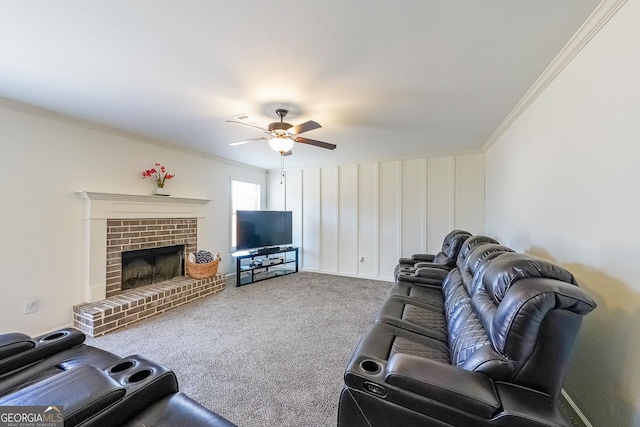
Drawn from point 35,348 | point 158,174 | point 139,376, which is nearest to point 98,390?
point 139,376

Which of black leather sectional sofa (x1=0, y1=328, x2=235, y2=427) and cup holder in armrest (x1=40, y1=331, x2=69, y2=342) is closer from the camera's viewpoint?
black leather sectional sofa (x1=0, y1=328, x2=235, y2=427)

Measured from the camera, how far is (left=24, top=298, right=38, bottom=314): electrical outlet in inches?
106

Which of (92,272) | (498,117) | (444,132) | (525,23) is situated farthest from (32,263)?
(498,117)

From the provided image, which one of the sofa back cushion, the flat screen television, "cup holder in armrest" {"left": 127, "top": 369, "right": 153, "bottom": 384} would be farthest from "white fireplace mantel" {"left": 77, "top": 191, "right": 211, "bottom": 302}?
the sofa back cushion

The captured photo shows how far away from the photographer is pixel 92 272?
10.3 ft

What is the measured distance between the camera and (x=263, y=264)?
5.18m

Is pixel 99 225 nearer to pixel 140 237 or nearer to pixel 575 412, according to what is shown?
pixel 140 237

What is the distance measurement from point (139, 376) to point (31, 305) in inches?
112

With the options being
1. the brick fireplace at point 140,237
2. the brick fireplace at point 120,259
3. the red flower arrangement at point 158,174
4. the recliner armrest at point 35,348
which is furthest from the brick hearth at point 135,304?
the recliner armrest at point 35,348

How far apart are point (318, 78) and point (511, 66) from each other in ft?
4.81

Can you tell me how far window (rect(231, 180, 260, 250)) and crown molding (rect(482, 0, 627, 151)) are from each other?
476 cm

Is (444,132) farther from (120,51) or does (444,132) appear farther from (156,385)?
(156,385)

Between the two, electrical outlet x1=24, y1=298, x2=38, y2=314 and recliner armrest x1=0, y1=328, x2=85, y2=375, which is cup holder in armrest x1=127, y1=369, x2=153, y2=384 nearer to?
recliner armrest x1=0, y1=328, x2=85, y2=375

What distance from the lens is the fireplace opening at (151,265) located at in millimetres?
3650
